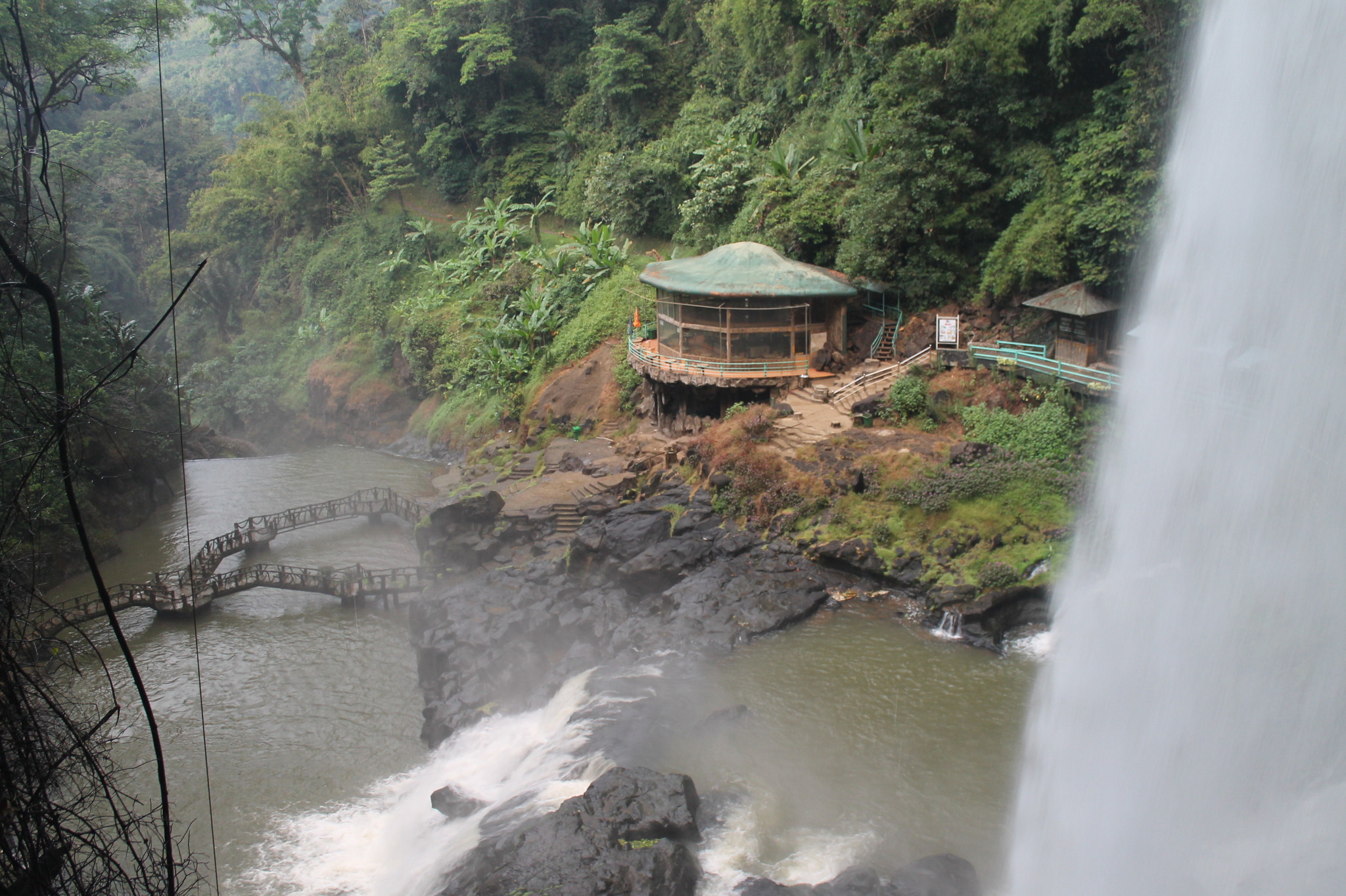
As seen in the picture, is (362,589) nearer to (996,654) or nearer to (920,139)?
(996,654)

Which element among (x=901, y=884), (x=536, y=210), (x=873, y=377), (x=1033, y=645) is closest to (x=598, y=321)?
(x=536, y=210)

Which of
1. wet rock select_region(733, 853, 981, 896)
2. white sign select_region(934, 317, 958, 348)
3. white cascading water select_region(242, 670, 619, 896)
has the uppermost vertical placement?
white sign select_region(934, 317, 958, 348)

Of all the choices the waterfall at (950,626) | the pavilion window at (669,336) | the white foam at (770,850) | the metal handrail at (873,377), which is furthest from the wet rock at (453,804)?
the pavilion window at (669,336)

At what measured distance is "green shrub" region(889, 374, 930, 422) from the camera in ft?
78.1

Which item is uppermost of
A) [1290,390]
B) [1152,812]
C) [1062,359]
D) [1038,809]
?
[1290,390]

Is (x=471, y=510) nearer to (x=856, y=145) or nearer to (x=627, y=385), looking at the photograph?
(x=627, y=385)

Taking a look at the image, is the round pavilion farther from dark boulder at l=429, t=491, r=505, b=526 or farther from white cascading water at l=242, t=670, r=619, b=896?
white cascading water at l=242, t=670, r=619, b=896

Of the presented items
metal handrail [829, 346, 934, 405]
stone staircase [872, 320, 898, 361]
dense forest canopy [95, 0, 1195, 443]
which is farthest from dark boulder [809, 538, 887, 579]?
dense forest canopy [95, 0, 1195, 443]

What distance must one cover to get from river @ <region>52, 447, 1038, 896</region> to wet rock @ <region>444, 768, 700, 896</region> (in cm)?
68

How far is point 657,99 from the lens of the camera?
44.2 m

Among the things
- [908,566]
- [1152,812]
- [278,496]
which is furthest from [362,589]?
[1152,812]

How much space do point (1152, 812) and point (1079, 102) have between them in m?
19.6

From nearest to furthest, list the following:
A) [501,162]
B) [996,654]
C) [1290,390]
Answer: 1. [1290,390]
2. [996,654]
3. [501,162]

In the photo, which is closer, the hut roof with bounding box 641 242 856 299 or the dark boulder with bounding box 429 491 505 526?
the dark boulder with bounding box 429 491 505 526
